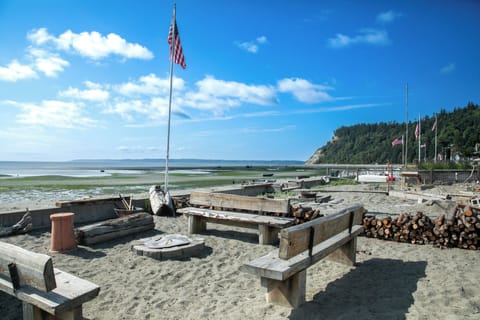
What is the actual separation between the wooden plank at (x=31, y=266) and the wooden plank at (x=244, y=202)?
4.87m

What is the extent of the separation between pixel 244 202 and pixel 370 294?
145 inches

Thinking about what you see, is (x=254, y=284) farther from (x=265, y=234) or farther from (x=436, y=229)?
(x=436, y=229)

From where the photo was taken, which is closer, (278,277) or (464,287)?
(278,277)

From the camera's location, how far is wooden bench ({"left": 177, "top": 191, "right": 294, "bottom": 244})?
6.47m

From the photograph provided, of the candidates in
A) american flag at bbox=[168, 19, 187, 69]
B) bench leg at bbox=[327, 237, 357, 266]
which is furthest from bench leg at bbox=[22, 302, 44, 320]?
american flag at bbox=[168, 19, 187, 69]

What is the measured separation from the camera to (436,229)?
6.08 m

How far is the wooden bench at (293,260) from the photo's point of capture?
10.2 feet

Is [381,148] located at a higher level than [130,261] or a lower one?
higher

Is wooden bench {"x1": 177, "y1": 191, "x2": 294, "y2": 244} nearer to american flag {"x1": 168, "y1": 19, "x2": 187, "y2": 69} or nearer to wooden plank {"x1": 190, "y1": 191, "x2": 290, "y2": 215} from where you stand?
wooden plank {"x1": 190, "y1": 191, "x2": 290, "y2": 215}

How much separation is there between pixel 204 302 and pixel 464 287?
3110 millimetres

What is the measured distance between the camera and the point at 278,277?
3018 mm

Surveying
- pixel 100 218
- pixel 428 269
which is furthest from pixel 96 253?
pixel 428 269

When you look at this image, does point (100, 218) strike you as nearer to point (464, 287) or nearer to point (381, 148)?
point (464, 287)

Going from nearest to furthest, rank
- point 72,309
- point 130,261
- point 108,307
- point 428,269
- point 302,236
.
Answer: point 72,309 < point 302,236 < point 108,307 < point 428,269 < point 130,261
